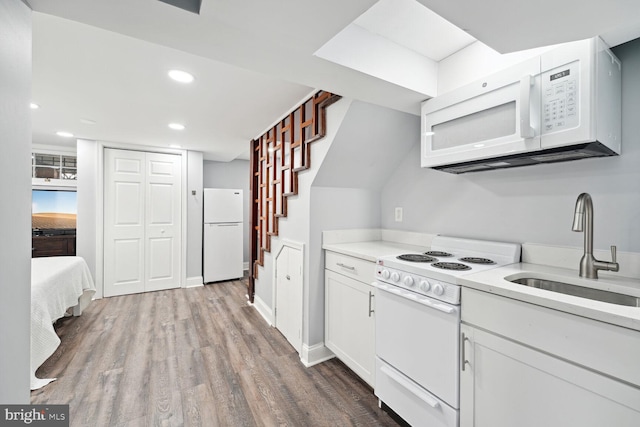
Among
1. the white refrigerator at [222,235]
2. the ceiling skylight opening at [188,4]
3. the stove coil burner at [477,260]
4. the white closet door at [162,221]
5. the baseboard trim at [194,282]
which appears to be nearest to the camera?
the ceiling skylight opening at [188,4]

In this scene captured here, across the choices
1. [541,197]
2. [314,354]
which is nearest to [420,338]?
[541,197]

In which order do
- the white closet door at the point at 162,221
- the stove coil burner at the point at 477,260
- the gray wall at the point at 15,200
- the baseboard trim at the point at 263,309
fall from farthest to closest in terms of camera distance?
1. the white closet door at the point at 162,221
2. the baseboard trim at the point at 263,309
3. the stove coil burner at the point at 477,260
4. the gray wall at the point at 15,200

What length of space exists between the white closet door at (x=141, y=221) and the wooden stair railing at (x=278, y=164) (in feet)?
5.28

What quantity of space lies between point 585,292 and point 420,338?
765 millimetres

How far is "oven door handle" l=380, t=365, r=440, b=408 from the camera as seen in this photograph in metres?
1.35

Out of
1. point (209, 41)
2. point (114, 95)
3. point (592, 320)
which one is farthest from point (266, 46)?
point (114, 95)

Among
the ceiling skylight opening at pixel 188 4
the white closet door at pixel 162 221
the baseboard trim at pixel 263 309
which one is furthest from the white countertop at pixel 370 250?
the white closet door at pixel 162 221

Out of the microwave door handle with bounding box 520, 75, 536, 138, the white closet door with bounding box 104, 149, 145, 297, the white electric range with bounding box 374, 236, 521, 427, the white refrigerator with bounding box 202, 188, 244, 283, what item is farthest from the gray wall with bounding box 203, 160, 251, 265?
the microwave door handle with bounding box 520, 75, 536, 138

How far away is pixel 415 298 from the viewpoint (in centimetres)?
145

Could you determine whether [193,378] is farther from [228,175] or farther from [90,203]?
[228,175]

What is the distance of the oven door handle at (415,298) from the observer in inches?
50.8

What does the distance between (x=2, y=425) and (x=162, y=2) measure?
1432 mm

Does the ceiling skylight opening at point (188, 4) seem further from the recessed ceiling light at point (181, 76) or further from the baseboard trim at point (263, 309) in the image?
the baseboard trim at point (263, 309)

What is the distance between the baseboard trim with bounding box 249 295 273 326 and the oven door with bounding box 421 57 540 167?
2.38 metres
